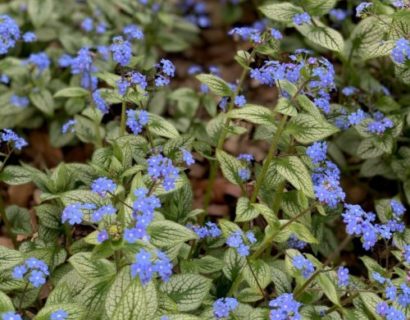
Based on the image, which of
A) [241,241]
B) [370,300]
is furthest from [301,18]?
[370,300]

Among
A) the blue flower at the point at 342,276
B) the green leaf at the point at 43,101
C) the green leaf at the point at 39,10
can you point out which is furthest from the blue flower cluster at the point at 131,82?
the green leaf at the point at 39,10

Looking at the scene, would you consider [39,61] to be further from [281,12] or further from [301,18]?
[301,18]

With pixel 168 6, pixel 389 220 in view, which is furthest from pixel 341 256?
pixel 168 6

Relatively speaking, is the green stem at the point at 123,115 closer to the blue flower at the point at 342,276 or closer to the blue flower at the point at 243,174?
the blue flower at the point at 243,174

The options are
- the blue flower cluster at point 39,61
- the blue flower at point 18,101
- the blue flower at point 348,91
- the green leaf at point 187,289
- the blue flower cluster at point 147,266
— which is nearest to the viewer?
the blue flower cluster at point 147,266

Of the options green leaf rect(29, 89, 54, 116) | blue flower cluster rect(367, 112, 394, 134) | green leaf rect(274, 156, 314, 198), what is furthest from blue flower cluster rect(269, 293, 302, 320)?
green leaf rect(29, 89, 54, 116)

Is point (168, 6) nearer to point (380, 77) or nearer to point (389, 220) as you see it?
point (380, 77)

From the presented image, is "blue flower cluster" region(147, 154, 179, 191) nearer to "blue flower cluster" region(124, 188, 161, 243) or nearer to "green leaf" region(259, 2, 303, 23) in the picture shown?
"blue flower cluster" region(124, 188, 161, 243)
